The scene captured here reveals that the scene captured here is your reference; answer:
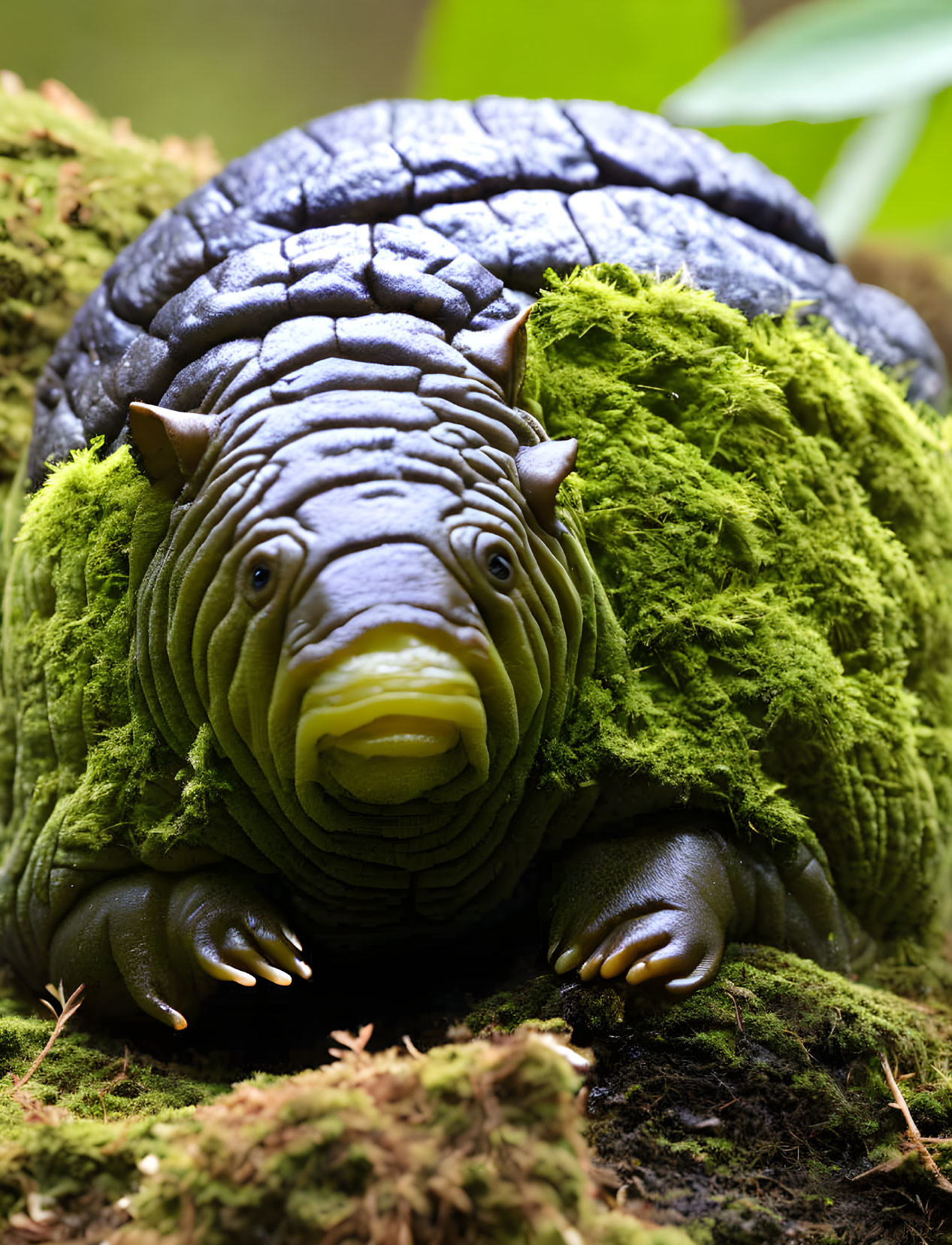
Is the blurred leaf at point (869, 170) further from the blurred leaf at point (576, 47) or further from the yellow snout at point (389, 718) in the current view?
the yellow snout at point (389, 718)

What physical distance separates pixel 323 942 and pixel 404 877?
0.35 m

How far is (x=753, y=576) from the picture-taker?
2955 millimetres

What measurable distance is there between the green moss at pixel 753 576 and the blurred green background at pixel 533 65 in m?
1.59

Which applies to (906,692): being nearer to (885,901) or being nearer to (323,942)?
(885,901)

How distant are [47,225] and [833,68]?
3185 mm

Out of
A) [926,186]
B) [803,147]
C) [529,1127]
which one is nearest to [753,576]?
[529,1127]

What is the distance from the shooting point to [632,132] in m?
3.39

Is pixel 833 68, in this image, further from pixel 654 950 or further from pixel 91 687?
pixel 91 687

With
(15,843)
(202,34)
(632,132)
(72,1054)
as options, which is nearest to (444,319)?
(632,132)

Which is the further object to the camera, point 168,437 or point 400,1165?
point 168,437

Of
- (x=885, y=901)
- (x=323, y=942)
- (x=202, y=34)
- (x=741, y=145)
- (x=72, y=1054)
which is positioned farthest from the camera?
(x=202, y=34)

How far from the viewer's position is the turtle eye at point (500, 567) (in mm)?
2324

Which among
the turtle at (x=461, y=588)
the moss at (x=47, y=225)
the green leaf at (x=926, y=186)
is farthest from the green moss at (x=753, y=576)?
the green leaf at (x=926, y=186)

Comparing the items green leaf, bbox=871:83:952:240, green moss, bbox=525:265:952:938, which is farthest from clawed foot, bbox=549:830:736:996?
green leaf, bbox=871:83:952:240
